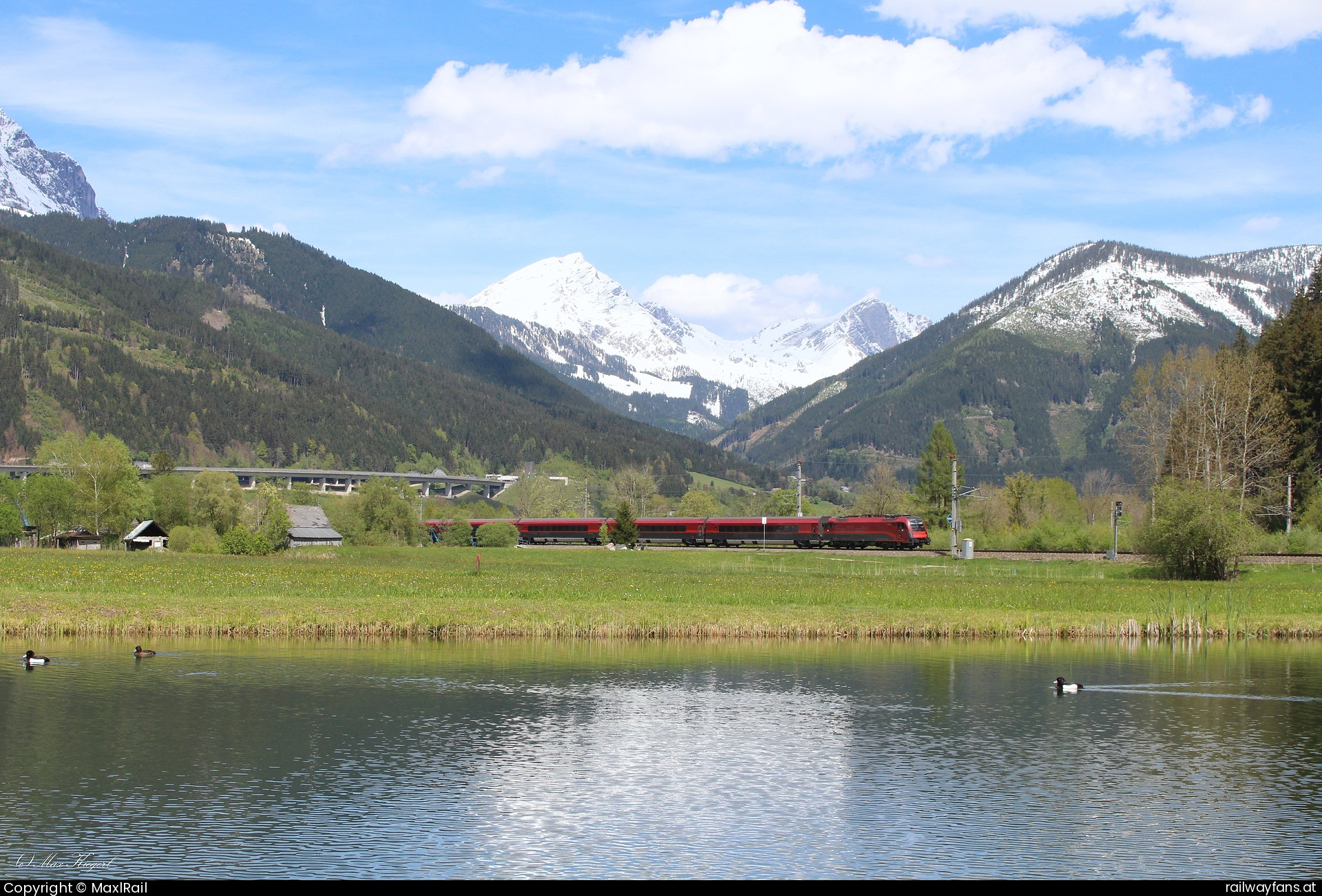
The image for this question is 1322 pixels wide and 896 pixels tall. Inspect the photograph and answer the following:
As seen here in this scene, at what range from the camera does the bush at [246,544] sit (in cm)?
9581

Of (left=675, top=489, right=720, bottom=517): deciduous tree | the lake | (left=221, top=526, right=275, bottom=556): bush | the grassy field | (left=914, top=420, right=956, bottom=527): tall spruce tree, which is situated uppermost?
(left=914, top=420, right=956, bottom=527): tall spruce tree

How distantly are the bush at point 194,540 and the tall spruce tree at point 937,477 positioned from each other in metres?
87.7

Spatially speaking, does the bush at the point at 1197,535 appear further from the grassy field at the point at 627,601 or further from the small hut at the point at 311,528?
the small hut at the point at 311,528

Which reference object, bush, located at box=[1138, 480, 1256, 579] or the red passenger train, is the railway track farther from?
bush, located at box=[1138, 480, 1256, 579]

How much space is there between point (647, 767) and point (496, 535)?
102 m

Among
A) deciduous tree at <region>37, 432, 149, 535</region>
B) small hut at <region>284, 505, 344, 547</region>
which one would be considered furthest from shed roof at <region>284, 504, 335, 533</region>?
deciduous tree at <region>37, 432, 149, 535</region>

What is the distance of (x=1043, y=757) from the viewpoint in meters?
28.2

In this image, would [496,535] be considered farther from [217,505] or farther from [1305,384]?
[1305,384]

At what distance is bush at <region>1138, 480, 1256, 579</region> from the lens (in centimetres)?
7025

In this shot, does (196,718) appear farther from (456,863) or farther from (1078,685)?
(1078,685)

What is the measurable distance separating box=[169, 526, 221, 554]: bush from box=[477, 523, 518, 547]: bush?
97.2 feet

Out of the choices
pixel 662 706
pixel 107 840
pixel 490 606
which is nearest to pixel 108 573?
pixel 490 606

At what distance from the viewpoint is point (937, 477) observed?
150 m

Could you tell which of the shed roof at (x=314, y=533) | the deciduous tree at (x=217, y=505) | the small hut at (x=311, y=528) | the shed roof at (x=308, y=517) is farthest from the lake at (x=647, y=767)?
the shed roof at (x=308, y=517)
